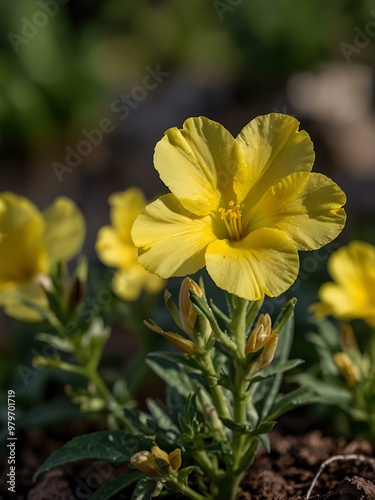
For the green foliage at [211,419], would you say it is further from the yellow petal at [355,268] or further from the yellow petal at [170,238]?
the yellow petal at [355,268]

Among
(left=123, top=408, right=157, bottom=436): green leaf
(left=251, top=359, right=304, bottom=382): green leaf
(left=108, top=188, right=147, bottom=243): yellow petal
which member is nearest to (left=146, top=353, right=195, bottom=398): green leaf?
(left=123, top=408, right=157, bottom=436): green leaf

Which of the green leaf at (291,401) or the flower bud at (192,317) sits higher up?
the flower bud at (192,317)

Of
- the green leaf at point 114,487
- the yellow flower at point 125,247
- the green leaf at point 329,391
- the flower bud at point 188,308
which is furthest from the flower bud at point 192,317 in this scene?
the yellow flower at point 125,247

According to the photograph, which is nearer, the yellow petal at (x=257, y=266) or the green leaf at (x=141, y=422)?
the yellow petal at (x=257, y=266)

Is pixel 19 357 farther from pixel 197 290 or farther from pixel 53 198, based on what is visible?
pixel 53 198

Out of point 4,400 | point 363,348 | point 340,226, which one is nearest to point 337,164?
point 363,348

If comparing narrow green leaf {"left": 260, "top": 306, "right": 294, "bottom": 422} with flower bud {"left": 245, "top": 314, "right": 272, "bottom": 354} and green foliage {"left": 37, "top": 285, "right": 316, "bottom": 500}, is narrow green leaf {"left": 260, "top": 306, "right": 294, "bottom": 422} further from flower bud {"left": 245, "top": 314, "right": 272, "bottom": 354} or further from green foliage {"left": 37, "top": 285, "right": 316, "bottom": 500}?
flower bud {"left": 245, "top": 314, "right": 272, "bottom": 354}
